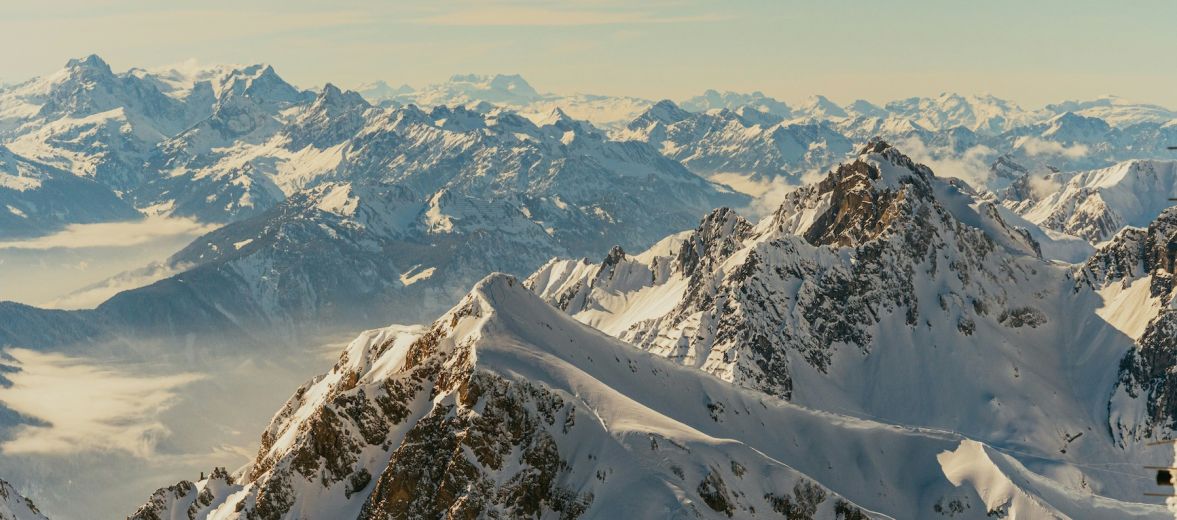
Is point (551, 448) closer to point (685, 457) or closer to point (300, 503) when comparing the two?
point (685, 457)

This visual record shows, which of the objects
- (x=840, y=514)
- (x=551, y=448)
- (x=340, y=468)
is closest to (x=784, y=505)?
(x=840, y=514)

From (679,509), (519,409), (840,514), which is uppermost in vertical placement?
(519,409)

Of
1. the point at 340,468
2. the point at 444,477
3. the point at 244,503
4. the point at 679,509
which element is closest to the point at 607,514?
the point at 679,509

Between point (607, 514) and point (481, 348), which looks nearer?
point (607, 514)

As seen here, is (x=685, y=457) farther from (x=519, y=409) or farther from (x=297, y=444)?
(x=297, y=444)

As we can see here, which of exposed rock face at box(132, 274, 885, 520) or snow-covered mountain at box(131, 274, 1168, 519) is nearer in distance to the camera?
exposed rock face at box(132, 274, 885, 520)

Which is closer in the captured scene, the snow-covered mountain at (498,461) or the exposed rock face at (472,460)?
the exposed rock face at (472,460)

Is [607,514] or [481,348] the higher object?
[481,348]

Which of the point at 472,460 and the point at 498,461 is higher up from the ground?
the point at 472,460

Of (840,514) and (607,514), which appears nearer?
(607,514)

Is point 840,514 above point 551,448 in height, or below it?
below

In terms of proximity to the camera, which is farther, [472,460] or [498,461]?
[498,461]
